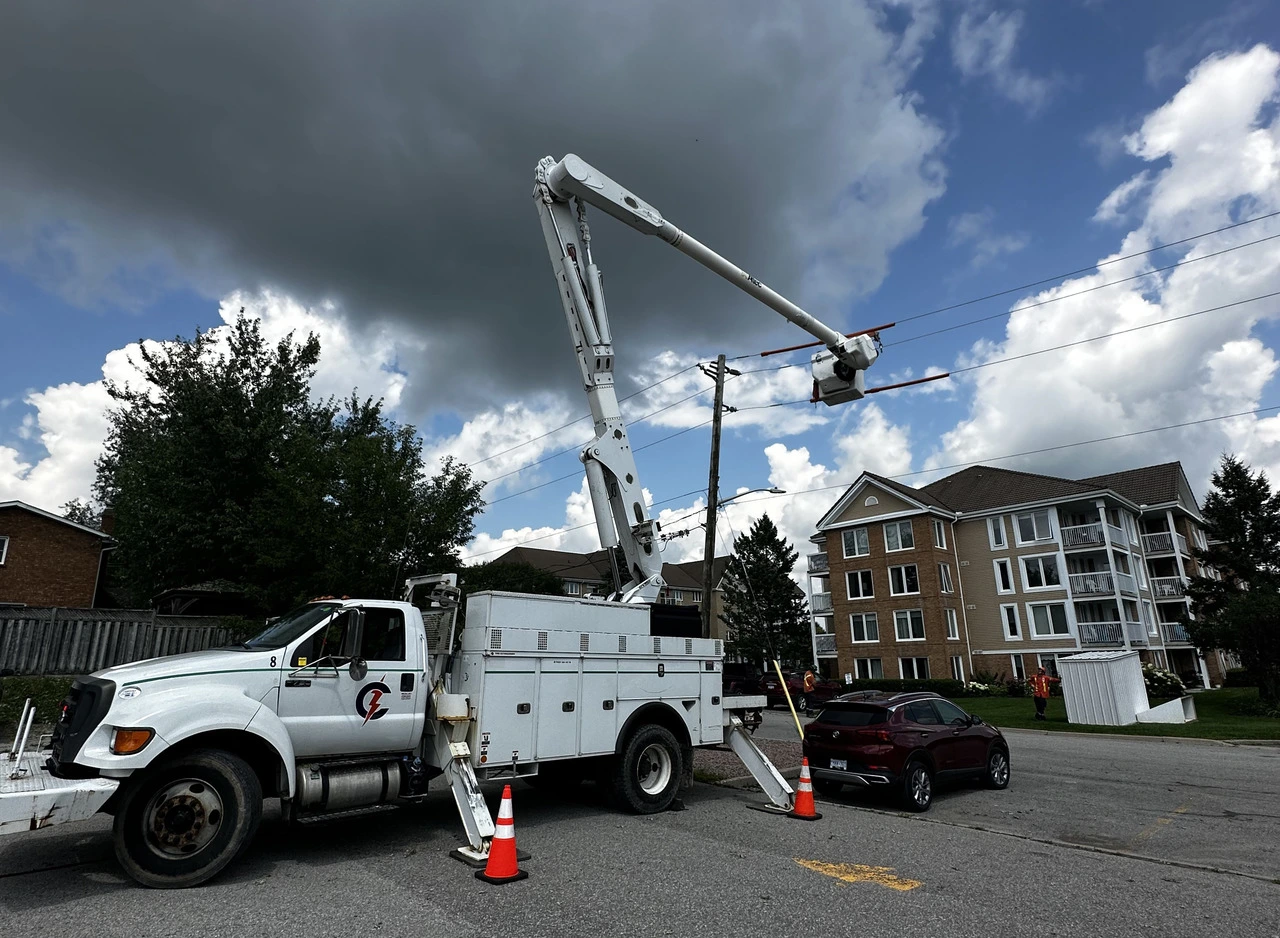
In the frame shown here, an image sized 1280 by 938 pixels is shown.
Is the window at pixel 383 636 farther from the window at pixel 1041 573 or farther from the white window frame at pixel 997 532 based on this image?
the white window frame at pixel 997 532

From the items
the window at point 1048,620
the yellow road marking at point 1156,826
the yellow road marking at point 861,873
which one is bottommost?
the yellow road marking at point 1156,826

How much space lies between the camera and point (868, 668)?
135 feet

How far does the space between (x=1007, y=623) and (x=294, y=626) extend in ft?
129

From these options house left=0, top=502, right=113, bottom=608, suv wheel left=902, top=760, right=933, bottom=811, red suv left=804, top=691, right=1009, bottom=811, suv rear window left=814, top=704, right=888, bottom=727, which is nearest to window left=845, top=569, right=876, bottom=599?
red suv left=804, top=691, right=1009, bottom=811

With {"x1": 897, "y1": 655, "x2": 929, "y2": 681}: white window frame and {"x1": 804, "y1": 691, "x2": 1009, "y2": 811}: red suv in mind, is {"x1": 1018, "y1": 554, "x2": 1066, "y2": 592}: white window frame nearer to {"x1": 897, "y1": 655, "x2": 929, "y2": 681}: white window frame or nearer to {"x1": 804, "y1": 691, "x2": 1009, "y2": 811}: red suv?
{"x1": 897, "y1": 655, "x2": 929, "y2": 681}: white window frame

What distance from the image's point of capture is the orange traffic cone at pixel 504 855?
5980 millimetres

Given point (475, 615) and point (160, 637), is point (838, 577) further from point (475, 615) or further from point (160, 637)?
point (475, 615)

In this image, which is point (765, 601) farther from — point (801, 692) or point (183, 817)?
point (183, 817)

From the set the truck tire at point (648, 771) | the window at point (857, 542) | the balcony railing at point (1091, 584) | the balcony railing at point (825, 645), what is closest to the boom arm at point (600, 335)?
the truck tire at point (648, 771)

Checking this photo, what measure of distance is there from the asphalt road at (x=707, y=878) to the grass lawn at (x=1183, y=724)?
1124 centimetres

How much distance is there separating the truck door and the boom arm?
10.9 ft

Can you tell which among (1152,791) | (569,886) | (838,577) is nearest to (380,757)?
(569,886)

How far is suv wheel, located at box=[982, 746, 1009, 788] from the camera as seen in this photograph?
37.3ft

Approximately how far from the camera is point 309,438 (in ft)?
56.7
